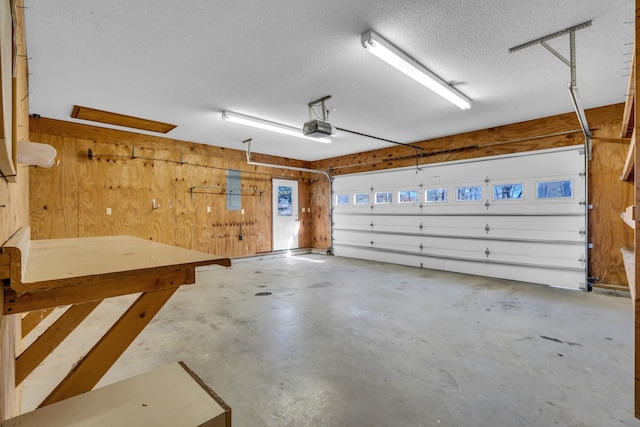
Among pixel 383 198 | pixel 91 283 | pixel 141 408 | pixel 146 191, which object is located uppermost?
pixel 146 191

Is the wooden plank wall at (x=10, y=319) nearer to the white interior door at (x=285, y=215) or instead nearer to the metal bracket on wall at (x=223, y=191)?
the metal bracket on wall at (x=223, y=191)

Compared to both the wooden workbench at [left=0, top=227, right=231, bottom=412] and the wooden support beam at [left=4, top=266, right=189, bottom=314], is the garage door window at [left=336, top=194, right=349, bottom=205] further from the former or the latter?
the wooden support beam at [left=4, top=266, right=189, bottom=314]

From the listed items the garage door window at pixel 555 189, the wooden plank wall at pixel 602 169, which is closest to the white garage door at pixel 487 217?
the garage door window at pixel 555 189

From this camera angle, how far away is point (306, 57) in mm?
2887

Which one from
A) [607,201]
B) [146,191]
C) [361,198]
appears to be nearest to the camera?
[607,201]

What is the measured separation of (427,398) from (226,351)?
172cm

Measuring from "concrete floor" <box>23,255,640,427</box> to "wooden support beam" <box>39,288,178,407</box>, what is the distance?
3.03 ft

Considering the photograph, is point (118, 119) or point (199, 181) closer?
point (118, 119)

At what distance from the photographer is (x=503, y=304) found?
3.88 metres

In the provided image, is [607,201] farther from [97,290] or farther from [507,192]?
[97,290]

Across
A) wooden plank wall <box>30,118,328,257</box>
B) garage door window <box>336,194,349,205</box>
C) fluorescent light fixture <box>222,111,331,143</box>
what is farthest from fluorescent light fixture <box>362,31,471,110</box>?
wooden plank wall <box>30,118,328,257</box>

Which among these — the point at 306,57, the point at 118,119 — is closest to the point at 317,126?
the point at 306,57

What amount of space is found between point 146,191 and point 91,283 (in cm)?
574

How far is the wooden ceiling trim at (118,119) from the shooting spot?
4.49 meters
